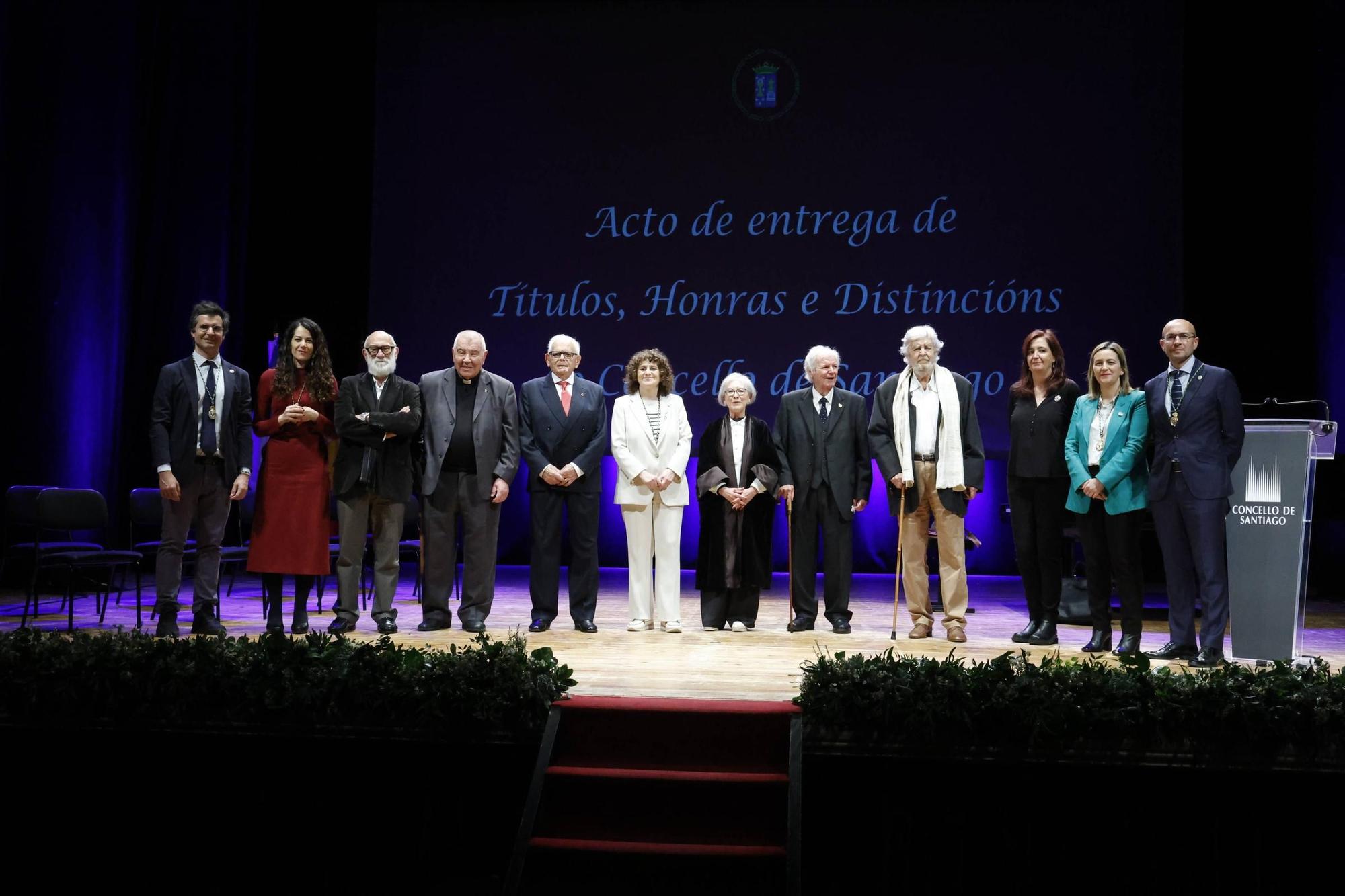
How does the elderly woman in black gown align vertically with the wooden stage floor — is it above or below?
above

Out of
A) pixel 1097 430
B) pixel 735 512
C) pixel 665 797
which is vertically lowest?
pixel 665 797

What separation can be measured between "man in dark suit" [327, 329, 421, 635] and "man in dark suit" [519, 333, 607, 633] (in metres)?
0.64

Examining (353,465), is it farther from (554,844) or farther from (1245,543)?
(1245,543)

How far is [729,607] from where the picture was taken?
563 centimetres

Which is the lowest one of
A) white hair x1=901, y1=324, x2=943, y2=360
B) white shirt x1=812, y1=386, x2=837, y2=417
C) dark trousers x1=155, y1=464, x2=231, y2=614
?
dark trousers x1=155, y1=464, x2=231, y2=614

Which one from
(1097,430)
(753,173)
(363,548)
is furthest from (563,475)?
(753,173)

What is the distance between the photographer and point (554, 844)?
3250mm

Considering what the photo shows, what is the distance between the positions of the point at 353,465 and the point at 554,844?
2446 mm

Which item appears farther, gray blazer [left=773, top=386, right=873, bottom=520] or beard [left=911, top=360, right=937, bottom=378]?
gray blazer [left=773, top=386, right=873, bottom=520]

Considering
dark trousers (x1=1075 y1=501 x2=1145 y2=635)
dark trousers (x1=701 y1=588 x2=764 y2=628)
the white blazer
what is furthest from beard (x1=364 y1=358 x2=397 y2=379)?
dark trousers (x1=1075 y1=501 x2=1145 y2=635)

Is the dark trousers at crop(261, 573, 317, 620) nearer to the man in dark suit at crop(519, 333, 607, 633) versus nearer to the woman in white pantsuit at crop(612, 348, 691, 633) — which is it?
the man in dark suit at crop(519, 333, 607, 633)

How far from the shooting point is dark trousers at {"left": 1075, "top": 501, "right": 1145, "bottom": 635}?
478 centimetres

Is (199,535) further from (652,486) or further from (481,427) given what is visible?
(652,486)

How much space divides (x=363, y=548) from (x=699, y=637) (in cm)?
174
